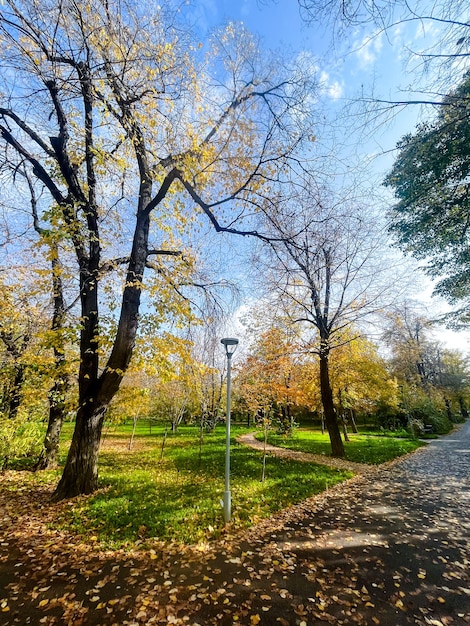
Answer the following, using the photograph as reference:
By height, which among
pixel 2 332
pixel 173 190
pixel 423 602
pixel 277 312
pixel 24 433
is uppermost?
pixel 173 190

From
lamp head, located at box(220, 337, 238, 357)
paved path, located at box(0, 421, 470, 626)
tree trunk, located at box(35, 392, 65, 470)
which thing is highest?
lamp head, located at box(220, 337, 238, 357)

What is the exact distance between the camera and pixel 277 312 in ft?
40.1

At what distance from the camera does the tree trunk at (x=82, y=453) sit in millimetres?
6035

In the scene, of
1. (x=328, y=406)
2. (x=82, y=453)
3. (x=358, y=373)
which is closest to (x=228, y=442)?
(x=82, y=453)

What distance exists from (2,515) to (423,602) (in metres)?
7.29

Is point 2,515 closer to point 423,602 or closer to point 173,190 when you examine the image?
point 423,602

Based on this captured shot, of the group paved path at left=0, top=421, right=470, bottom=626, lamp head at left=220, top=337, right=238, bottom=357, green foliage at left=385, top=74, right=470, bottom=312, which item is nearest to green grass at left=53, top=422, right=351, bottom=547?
paved path at left=0, top=421, right=470, bottom=626

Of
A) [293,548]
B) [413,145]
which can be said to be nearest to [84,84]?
[413,145]

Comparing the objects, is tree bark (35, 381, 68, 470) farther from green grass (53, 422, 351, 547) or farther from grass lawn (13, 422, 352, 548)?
green grass (53, 422, 351, 547)

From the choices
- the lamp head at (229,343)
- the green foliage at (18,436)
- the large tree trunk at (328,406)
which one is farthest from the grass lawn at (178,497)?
the lamp head at (229,343)

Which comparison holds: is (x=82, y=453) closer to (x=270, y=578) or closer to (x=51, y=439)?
(x=51, y=439)

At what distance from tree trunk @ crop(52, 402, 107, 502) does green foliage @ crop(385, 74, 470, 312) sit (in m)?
8.00

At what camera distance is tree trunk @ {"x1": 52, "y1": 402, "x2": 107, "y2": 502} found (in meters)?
6.04

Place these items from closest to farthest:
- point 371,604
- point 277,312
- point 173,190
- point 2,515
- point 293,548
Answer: point 371,604, point 293,548, point 2,515, point 173,190, point 277,312
